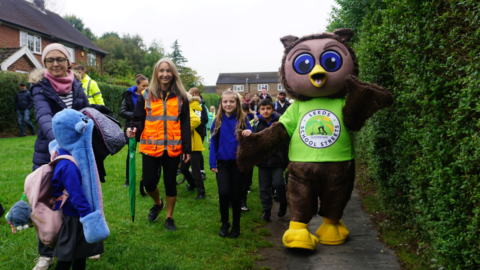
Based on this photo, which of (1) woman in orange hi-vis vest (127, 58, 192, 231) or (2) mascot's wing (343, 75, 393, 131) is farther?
(1) woman in orange hi-vis vest (127, 58, 192, 231)

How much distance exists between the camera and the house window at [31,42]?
2512 cm

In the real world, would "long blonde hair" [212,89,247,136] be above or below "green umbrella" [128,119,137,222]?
above

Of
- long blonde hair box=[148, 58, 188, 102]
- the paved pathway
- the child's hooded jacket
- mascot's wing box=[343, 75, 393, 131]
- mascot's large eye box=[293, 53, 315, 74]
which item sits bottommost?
the paved pathway

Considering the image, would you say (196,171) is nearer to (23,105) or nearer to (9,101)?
(23,105)

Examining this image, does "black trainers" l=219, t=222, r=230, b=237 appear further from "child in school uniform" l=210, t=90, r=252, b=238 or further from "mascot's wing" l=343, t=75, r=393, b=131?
"mascot's wing" l=343, t=75, r=393, b=131

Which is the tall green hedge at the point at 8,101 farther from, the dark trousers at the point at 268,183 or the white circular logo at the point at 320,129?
the white circular logo at the point at 320,129

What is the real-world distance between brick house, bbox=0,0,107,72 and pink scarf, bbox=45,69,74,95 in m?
18.0

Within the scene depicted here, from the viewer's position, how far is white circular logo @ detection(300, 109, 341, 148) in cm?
399

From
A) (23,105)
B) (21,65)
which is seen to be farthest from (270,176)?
(21,65)

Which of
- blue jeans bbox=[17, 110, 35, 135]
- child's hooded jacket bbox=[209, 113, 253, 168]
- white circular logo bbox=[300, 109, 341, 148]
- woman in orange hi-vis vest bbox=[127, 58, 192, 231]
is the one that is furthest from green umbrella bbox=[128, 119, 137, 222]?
blue jeans bbox=[17, 110, 35, 135]

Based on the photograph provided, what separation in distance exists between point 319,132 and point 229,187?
1435 mm

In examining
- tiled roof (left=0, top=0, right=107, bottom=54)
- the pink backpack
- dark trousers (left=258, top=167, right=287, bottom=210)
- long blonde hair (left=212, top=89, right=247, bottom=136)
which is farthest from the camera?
tiled roof (left=0, top=0, right=107, bottom=54)

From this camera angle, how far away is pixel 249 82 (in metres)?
65.3

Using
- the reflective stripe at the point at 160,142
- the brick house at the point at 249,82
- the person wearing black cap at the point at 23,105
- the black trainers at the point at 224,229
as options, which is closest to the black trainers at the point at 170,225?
the black trainers at the point at 224,229
